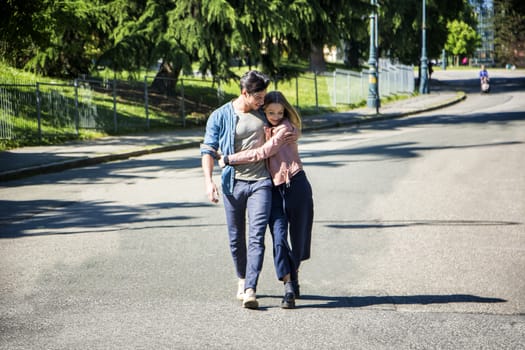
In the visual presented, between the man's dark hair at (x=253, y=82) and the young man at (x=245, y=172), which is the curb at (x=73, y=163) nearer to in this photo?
the young man at (x=245, y=172)

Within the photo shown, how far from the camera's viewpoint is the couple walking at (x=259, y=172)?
556cm

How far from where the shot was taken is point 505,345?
183 inches

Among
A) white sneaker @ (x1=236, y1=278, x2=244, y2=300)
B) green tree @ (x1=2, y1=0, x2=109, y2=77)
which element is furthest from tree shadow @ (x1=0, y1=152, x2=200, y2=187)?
white sneaker @ (x1=236, y1=278, x2=244, y2=300)

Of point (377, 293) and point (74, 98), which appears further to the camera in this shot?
point (74, 98)

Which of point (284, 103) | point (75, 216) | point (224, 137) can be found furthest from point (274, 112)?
point (75, 216)

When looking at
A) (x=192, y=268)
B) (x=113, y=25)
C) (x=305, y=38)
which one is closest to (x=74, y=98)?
(x=113, y=25)

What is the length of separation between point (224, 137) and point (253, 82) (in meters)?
0.49

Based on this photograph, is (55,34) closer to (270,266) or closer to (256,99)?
(270,266)

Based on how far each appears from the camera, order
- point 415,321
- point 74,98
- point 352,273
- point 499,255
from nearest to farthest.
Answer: point 415,321
point 352,273
point 499,255
point 74,98

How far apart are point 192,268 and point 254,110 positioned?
6.04ft

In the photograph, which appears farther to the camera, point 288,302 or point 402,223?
point 402,223

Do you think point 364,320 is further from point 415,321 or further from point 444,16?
point 444,16

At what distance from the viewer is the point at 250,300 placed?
5.46 metres

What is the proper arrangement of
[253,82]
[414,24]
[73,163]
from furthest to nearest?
[414,24], [73,163], [253,82]
